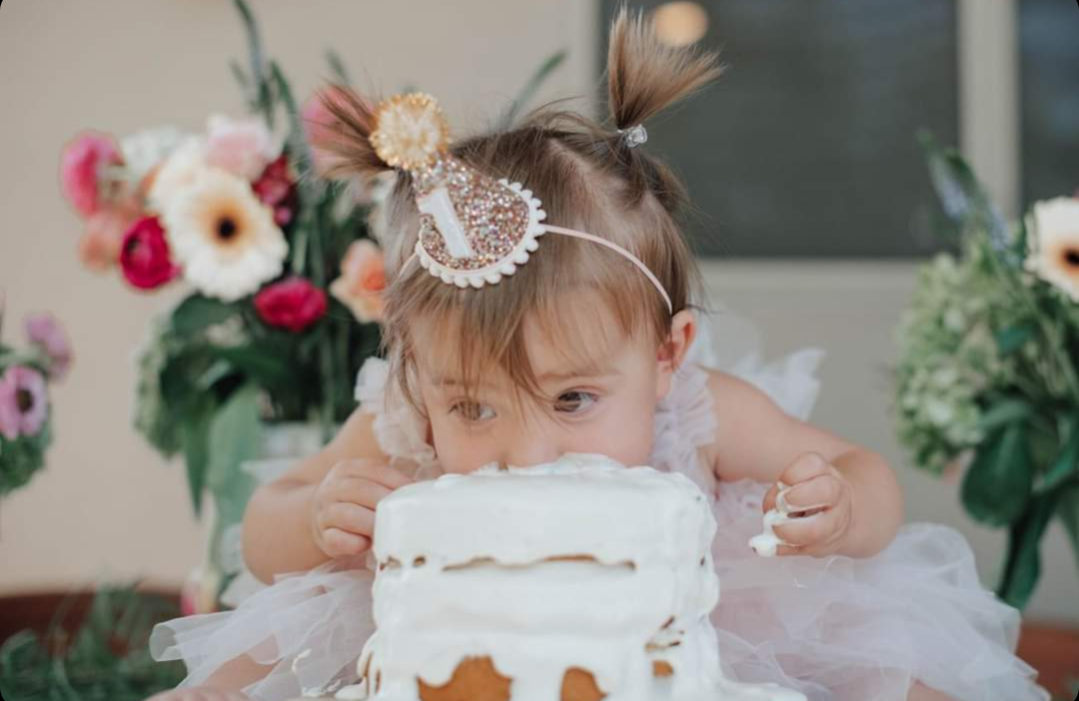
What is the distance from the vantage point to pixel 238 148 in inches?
75.4

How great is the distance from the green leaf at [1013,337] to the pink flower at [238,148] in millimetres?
1169

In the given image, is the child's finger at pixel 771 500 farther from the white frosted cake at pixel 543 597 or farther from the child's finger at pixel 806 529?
the white frosted cake at pixel 543 597

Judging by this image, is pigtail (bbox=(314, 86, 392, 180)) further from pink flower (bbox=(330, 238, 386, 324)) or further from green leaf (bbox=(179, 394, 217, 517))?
green leaf (bbox=(179, 394, 217, 517))

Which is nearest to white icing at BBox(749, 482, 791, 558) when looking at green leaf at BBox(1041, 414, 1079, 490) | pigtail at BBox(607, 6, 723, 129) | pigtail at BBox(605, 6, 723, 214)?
pigtail at BBox(605, 6, 723, 214)

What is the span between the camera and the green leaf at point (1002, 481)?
6.07 feet

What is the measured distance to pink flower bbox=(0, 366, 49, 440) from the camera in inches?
65.2

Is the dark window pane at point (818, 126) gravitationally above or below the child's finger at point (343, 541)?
above

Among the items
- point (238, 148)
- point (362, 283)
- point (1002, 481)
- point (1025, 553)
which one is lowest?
point (1025, 553)

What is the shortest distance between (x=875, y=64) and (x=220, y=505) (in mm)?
1719

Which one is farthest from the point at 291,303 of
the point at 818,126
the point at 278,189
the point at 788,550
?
the point at 818,126

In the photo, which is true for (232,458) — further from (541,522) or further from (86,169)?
(541,522)

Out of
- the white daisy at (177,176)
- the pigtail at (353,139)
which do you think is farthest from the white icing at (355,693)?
the white daisy at (177,176)

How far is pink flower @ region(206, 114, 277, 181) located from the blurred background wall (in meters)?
0.73

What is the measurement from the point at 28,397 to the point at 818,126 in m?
1.77
